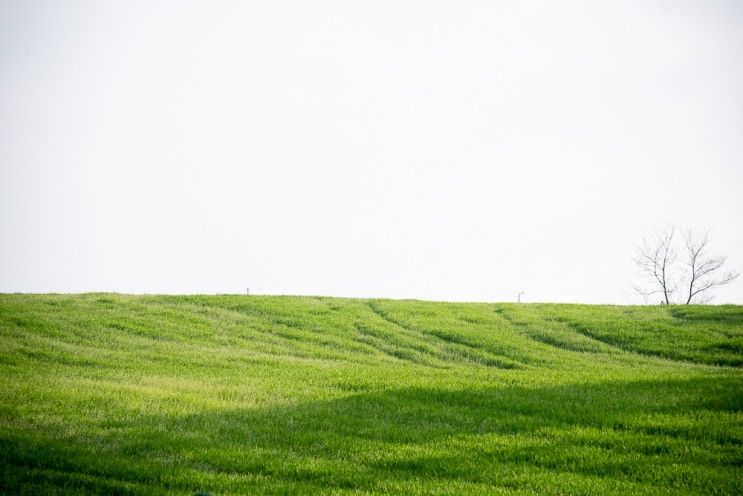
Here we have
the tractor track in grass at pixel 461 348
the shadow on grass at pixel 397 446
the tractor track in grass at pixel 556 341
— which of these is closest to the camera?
the shadow on grass at pixel 397 446

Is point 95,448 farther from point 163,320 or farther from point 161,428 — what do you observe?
point 163,320

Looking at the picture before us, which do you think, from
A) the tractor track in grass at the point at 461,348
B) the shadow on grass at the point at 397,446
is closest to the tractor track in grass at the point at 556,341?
the tractor track in grass at the point at 461,348

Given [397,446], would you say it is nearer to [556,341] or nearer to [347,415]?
[347,415]

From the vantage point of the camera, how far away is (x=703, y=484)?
8.88 meters

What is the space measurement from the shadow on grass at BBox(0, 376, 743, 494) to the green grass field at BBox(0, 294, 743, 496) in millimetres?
47

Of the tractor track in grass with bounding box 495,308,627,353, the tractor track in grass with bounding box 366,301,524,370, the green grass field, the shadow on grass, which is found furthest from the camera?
the tractor track in grass with bounding box 495,308,627,353

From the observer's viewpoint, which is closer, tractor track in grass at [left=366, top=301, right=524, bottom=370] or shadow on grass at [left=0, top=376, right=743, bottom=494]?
shadow on grass at [left=0, top=376, right=743, bottom=494]

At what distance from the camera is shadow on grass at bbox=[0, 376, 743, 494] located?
868cm

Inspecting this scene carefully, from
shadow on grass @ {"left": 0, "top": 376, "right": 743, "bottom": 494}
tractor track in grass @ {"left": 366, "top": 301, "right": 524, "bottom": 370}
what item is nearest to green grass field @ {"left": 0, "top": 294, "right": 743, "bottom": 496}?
shadow on grass @ {"left": 0, "top": 376, "right": 743, "bottom": 494}

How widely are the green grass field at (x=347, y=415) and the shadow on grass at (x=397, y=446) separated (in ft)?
0.15

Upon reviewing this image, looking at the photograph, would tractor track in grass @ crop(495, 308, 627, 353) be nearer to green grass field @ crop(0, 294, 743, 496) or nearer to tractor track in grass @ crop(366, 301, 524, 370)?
green grass field @ crop(0, 294, 743, 496)

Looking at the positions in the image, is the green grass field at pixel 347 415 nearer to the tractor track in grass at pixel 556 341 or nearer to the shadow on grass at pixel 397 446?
the shadow on grass at pixel 397 446

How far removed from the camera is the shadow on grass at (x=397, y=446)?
8.68 meters

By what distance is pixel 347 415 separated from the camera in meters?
13.3
